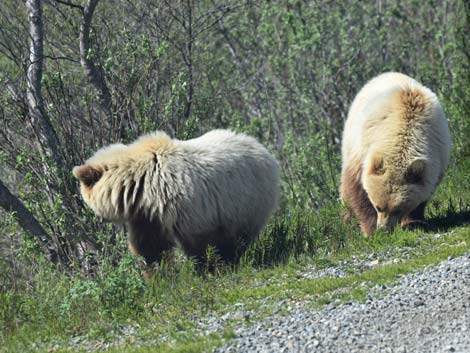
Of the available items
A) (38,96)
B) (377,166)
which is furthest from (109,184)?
(377,166)

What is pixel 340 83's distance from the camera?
66.2 feet

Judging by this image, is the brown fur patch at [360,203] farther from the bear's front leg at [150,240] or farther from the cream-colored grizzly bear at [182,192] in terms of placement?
the bear's front leg at [150,240]

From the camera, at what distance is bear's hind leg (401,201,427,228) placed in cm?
1041

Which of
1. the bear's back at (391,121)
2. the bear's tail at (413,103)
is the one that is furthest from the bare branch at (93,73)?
the bear's tail at (413,103)

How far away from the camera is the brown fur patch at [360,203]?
10664 mm

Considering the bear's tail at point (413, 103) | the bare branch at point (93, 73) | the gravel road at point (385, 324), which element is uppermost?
the bare branch at point (93, 73)

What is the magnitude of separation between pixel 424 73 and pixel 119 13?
6.58m

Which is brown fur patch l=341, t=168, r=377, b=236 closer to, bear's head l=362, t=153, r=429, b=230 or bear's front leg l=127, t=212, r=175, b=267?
bear's head l=362, t=153, r=429, b=230

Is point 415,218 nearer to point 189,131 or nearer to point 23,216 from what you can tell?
point 189,131

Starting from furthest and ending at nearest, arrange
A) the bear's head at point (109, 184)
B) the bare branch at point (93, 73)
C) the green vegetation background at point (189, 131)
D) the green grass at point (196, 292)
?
the bare branch at point (93, 73), the bear's head at point (109, 184), the green vegetation background at point (189, 131), the green grass at point (196, 292)

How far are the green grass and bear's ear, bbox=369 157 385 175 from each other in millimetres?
687

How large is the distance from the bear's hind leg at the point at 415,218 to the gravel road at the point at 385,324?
2.35m

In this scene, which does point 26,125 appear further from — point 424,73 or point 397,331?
point 424,73

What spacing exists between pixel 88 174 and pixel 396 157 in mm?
3373
